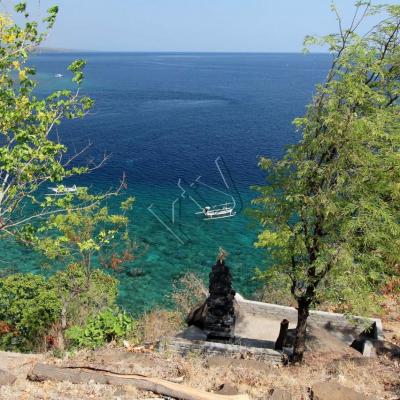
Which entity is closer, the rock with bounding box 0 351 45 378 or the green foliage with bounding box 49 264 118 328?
the rock with bounding box 0 351 45 378

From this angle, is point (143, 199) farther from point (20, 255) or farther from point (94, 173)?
point (20, 255)

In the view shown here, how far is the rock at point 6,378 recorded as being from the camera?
10469 millimetres

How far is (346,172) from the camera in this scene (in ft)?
44.4

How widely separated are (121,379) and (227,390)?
8.80 feet

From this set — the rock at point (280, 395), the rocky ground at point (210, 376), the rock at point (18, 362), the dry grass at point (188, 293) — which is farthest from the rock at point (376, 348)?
the rock at point (18, 362)

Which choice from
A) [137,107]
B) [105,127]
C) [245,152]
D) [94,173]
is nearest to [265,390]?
[94,173]

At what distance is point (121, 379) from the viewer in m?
10.6

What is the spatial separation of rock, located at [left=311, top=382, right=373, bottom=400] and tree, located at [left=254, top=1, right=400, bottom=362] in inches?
134

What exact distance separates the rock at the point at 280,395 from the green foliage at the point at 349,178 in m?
4.14

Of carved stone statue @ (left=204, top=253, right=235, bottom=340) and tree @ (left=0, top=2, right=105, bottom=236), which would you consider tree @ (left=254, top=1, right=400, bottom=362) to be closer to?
carved stone statue @ (left=204, top=253, right=235, bottom=340)

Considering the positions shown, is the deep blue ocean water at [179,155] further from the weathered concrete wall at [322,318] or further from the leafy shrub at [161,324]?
the leafy shrub at [161,324]

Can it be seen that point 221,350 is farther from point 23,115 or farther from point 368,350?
point 23,115

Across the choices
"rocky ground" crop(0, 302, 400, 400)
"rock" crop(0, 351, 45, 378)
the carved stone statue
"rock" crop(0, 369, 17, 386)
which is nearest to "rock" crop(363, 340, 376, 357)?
"rocky ground" crop(0, 302, 400, 400)

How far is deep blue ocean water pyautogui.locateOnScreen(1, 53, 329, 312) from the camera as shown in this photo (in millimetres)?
36938
